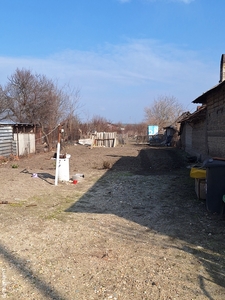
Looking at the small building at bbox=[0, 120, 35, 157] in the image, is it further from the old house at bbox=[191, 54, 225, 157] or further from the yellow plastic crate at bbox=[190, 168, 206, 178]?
the yellow plastic crate at bbox=[190, 168, 206, 178]

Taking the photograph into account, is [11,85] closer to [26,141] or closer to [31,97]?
[31,97]

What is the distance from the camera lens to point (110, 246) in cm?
438

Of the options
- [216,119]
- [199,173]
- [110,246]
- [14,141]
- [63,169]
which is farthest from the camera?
[14,141]

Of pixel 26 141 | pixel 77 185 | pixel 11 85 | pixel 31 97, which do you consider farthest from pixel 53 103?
pixel 77 185

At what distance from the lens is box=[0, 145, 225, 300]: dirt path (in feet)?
10.5

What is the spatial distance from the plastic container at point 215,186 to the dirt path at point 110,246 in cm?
26

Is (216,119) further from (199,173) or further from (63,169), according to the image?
(63,169)

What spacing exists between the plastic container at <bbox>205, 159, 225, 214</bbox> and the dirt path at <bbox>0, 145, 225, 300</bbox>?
0.85 feet

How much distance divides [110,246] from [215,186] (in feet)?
9.29

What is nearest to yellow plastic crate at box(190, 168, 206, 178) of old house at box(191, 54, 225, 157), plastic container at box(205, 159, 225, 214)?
plastic container at box(205, 159, 225, 214)

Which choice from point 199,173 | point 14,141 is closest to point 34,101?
point 14,141

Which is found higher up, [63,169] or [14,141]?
[14,141]

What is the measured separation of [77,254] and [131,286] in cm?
115

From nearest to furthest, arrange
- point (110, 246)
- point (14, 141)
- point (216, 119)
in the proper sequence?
point (110, 246), point (216, 119), point (14, 141)
